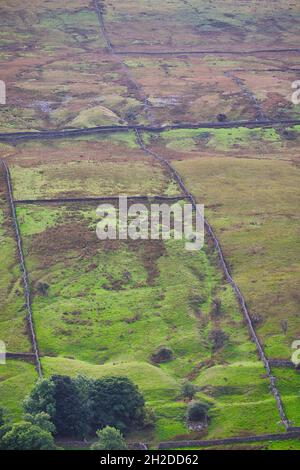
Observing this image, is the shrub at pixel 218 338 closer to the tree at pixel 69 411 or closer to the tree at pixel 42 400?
the tree at pixel 69 411

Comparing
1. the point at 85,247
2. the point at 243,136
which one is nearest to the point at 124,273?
the point at 85,247

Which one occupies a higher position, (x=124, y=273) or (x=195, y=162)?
(x=195, y=162)

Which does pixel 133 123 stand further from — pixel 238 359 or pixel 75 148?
pixel 238 359

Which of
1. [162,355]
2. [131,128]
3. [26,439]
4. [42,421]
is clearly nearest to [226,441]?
[42,421]

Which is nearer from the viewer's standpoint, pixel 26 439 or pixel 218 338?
pixel 26 439

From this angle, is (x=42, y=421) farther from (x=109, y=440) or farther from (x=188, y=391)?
(x=188, y=391)

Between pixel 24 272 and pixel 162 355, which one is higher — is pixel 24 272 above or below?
above

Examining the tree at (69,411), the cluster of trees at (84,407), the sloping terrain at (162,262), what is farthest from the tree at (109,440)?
the sloping terrain at (162,262)
